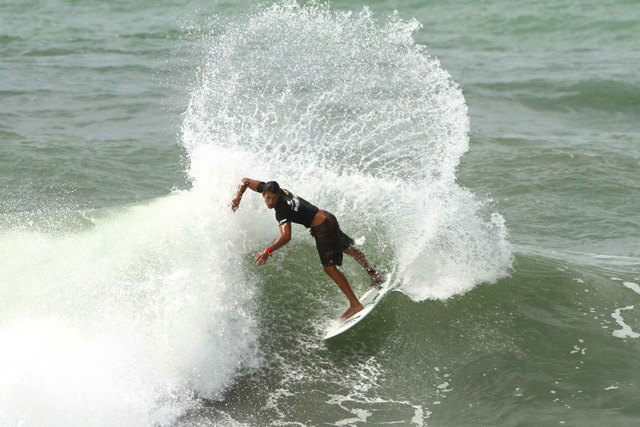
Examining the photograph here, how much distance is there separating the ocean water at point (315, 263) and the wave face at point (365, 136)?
0.03 meters

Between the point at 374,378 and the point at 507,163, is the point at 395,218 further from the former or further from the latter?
A: the point at 507,163

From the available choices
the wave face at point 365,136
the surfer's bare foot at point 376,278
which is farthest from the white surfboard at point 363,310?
the wave face at point 365,136

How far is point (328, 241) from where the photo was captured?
709 centimetres

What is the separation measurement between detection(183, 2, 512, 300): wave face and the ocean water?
3 centimetres

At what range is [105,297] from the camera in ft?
22.5

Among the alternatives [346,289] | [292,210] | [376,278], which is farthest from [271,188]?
[376,278]

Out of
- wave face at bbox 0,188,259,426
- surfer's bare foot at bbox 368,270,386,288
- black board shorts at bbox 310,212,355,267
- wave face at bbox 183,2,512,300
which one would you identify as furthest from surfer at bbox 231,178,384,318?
wave face at bbox 183,2,512,300

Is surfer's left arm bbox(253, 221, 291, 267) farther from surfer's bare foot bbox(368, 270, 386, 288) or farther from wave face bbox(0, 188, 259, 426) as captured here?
surfer's bare foot bbox(368, 270, 386, 288)

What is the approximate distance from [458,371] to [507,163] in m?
8.10

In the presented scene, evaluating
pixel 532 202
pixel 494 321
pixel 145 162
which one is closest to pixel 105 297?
pixel 494 321

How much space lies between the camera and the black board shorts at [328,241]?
7.05 meters

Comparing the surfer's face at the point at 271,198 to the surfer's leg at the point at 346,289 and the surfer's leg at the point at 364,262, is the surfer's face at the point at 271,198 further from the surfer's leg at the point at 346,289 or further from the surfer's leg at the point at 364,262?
the surfer's leg at the point at 364,262

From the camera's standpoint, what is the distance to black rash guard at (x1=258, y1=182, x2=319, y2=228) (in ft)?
22.2

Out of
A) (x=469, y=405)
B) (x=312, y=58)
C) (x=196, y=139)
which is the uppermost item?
(x=312, y=58)
